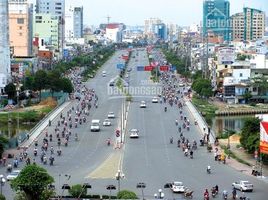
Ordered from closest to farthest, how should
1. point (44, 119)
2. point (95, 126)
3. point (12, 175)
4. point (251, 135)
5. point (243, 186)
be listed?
point (243, 186), point (12, 175), point (251, 135), point (95, 126), point (44, 119)

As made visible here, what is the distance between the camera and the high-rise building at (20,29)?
61.6m

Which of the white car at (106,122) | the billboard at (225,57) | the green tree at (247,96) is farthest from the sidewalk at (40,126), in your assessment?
the billboard at (225,57)

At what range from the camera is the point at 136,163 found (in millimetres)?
21531

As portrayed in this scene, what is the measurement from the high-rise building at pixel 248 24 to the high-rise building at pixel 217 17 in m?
4.79

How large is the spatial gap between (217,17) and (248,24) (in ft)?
48.4

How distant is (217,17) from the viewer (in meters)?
111

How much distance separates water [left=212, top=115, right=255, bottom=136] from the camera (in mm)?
32438

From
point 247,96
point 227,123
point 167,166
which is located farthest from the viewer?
point 247,96

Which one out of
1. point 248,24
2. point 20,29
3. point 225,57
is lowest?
point 225,57

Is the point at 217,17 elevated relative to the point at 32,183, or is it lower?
elevated

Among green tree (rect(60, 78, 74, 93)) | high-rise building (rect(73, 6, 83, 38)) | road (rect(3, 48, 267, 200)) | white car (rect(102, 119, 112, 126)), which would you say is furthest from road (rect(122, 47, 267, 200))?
high-rise building (rect(73, 6, 83, 38))

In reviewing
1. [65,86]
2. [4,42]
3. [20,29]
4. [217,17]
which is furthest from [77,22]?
[65,86]

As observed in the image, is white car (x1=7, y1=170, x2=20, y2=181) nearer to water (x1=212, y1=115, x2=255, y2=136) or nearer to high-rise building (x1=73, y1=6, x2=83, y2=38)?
water (x1=212, y1=115, x2=255, y2=136)

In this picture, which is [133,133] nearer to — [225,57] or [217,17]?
[225,57]
